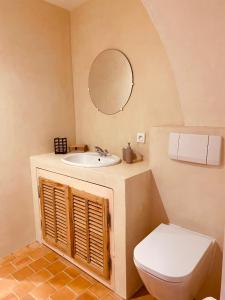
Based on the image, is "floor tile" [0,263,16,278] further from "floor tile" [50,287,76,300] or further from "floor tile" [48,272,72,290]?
"floor tile" [50,287,76,300]

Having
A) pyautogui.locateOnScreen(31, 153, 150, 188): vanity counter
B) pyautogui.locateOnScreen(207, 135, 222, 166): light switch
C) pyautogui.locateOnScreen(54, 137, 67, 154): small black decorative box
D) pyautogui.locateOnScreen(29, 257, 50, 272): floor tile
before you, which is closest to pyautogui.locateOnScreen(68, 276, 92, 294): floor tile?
pyautogui.locateOnScreen(29, 257, 50, 272): floor tile

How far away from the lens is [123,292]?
1.54m

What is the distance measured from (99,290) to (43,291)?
0.43m

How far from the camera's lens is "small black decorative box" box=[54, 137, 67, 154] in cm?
222

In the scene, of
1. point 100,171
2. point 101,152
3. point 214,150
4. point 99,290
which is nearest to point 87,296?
point 99,290

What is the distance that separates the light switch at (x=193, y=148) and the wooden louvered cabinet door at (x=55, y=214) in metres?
0.95

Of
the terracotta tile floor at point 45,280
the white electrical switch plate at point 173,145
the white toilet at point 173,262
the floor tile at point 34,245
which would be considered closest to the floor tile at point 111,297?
the terracotta tile floor at point 45,280

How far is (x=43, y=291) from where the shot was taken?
1638 mm

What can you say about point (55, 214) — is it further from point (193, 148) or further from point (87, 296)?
point (193, 148)

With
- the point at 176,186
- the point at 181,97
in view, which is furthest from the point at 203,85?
the point at 176,186

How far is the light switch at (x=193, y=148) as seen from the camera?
1.37 m

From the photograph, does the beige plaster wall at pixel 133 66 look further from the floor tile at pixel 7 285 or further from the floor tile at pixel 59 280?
the floor tile at pixel 7 285

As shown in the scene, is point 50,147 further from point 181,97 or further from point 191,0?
point 191,0

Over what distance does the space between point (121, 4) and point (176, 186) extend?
1.60m
